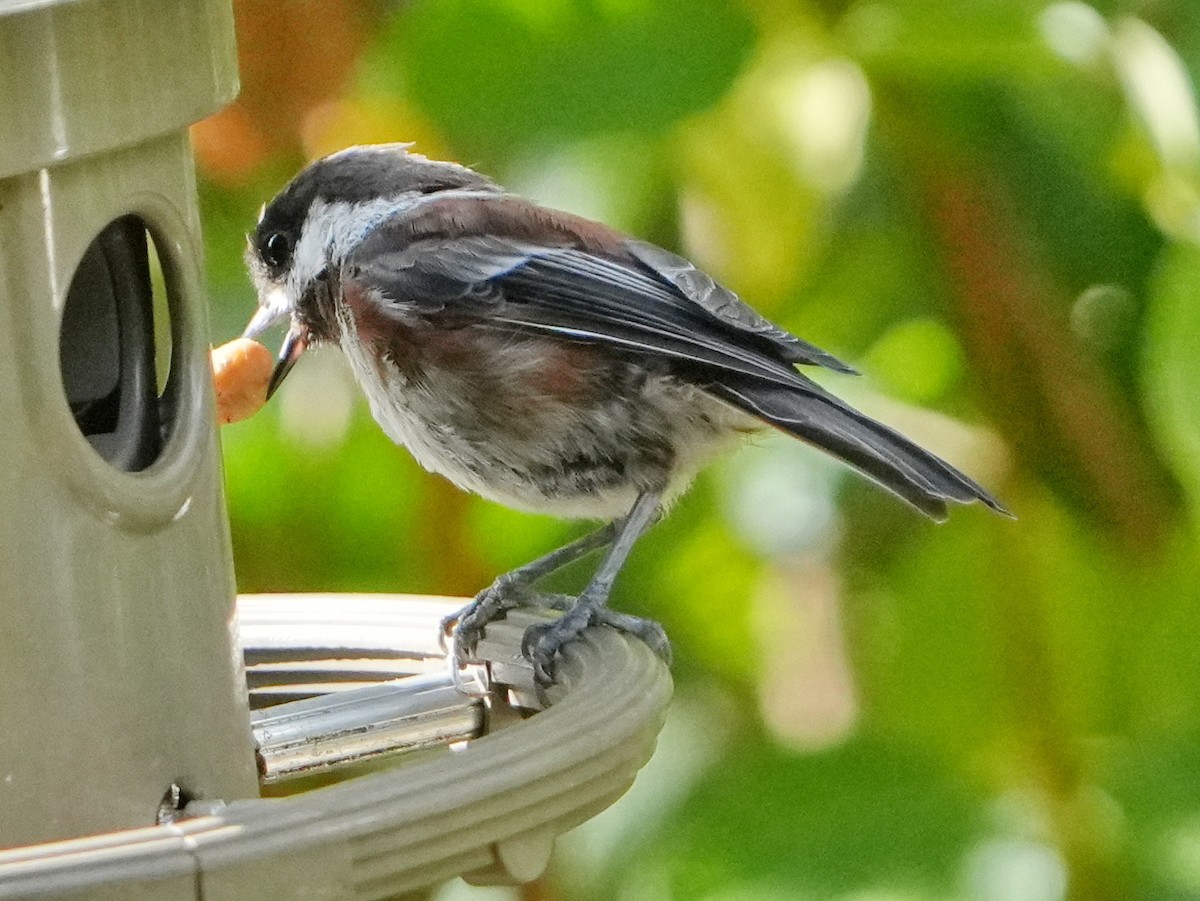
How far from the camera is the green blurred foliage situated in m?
2.40

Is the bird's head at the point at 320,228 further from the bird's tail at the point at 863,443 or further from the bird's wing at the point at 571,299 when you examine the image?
the bird's tail at the point at 863,443

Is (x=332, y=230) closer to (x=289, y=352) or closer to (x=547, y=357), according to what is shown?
(x=289, y=352)

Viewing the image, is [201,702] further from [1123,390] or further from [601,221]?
[1123,390]

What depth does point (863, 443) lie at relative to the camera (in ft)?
7.30

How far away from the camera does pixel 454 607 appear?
2361 mm

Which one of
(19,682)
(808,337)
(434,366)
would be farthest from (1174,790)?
(19,682)

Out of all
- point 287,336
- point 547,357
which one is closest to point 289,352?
point 287,336

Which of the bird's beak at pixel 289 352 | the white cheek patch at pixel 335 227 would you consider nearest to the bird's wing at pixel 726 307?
the white cheek patch at pixel 335 227

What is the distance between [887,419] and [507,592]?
722mm

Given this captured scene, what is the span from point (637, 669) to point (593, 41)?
99 cm

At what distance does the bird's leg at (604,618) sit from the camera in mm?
2174

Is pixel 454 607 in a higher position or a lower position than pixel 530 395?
lower

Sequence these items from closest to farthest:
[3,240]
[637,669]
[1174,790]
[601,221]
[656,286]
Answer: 1. [3,240]
2. [637,669]
3. [1174,790]
4. [656,286]
5. [601,221]

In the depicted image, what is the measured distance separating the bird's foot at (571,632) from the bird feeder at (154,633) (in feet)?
0.17
